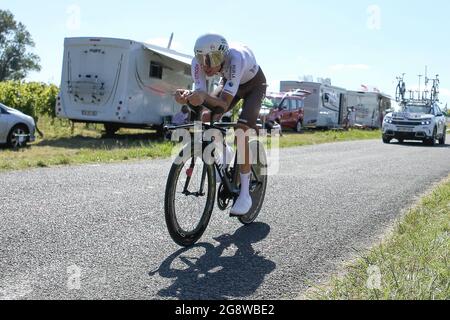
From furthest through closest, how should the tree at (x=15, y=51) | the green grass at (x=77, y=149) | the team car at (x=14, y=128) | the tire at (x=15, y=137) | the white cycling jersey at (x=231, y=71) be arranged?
the tree at (x=15, y=51) → the tire at (x=15, y=137) → the team car at (x=14, y=128) → the green grass at (x=77, y=149) → the white cycling jersey at (x=231, y=71)

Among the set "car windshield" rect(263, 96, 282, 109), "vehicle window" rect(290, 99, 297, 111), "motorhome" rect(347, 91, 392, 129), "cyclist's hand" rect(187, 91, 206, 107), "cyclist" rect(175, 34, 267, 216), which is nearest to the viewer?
"cyclist's hand" rect(187, 91, 206, 107)

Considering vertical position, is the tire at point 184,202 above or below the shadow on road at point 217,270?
above

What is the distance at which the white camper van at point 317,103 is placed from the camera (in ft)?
107

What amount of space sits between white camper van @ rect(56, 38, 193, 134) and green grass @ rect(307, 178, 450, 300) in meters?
13.1

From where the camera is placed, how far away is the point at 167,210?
4254 millimetres

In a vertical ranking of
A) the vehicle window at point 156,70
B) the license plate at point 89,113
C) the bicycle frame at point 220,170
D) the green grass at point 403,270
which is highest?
the vehicle window at point 156,70

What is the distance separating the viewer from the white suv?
2184 cm

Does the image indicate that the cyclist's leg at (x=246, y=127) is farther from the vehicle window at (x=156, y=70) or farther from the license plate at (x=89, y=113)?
the vehicle window at (x=156, y=70)

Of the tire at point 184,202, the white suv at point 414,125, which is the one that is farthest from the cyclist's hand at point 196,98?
the white suv at point 414,125

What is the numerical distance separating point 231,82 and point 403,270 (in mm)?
2030

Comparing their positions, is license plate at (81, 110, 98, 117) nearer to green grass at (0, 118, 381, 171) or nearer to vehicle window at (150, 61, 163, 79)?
green grass at (0, 118, 381, 171)

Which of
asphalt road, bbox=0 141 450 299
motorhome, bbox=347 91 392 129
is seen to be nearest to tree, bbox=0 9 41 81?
motorhome, bbox=347 91 392 129

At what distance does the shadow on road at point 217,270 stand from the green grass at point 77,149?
2.80 metres
